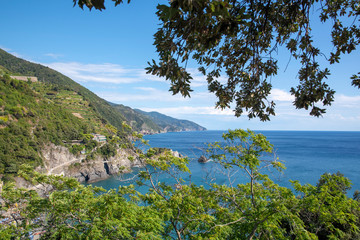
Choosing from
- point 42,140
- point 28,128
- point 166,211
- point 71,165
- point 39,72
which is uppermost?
point 39,72

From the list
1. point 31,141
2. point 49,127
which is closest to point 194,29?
point 31,141

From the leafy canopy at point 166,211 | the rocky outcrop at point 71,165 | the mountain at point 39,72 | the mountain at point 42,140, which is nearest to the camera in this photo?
the leafy canopy at point 166,211

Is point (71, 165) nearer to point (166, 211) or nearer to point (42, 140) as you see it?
point (42, 140)

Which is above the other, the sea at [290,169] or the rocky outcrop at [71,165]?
the sea at [290,169]

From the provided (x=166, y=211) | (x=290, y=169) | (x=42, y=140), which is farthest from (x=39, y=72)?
(x=166, y=211)

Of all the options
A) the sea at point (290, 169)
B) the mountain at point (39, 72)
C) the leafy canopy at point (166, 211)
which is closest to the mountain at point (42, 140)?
the sea at point (290, 169)

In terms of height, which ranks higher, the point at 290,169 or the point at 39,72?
the point at 39,72

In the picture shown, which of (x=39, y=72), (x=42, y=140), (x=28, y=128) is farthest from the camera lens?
→ (x=39, y=72)

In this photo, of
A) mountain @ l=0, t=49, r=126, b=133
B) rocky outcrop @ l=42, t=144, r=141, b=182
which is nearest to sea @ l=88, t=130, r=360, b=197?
rocky outcrop @ l=42, t=144, r=141, b=182

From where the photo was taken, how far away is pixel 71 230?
4426mm

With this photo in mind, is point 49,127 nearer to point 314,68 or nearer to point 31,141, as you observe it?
point 31,141

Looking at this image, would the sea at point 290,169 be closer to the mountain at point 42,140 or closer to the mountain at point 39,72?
the mountain at point 42,140

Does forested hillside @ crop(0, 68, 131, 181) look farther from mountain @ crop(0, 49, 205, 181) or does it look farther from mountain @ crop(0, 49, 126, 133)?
mountain @ crop(0, 49, 126, 133)

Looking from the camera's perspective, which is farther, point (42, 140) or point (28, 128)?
point (28, 128)
